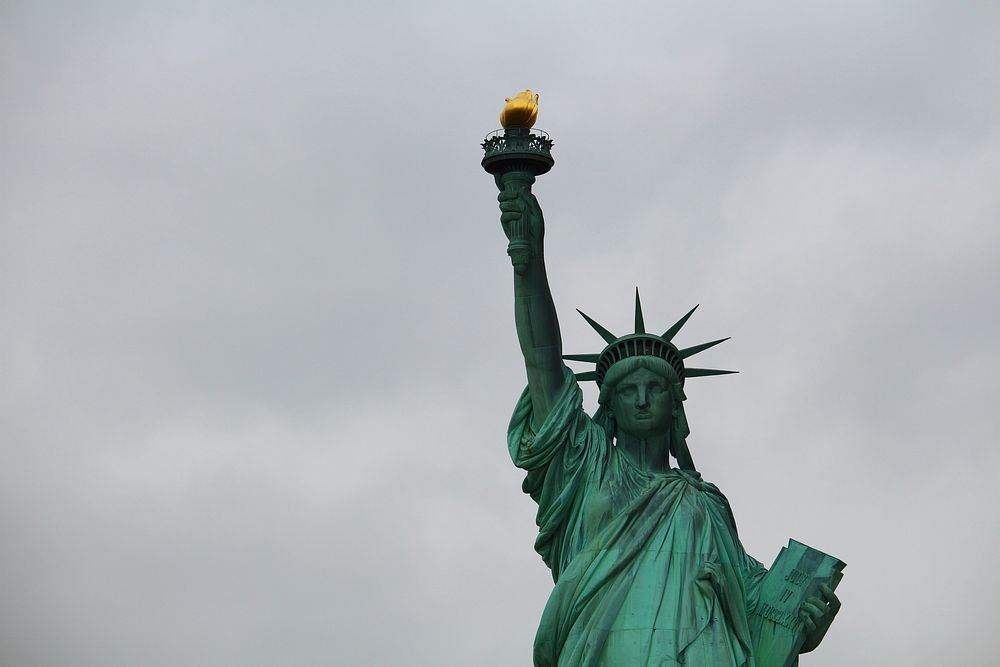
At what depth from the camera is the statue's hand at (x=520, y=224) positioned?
24.3 meters

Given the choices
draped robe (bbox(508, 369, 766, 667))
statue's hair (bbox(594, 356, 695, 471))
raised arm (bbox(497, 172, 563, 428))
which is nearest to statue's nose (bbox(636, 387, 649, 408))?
statue's hair (bbox(594, 356, 695, 471))

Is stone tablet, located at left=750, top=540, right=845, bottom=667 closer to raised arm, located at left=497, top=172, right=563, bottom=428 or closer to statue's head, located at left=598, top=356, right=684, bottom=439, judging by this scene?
statue's head, located at left=598, top=356, right=684, bottom=439

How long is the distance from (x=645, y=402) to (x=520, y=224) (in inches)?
98.8

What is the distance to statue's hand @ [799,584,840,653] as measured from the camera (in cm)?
2355

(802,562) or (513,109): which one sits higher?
(513,109)

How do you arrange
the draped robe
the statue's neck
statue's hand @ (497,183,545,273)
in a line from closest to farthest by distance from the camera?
the draped robe < statue's hand @ (497,183,545,273) < the statue's neck

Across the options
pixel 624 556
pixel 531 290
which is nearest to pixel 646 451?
pixel 624 556

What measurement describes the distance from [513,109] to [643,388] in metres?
3.53

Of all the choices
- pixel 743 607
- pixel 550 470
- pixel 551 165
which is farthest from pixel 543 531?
pixel 551 165

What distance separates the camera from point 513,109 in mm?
24484

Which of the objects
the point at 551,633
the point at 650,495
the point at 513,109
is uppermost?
the point at 513,109

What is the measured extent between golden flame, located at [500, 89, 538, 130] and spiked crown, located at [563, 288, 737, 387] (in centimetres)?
240

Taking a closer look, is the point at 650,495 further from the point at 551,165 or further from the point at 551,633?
the point at 551,165

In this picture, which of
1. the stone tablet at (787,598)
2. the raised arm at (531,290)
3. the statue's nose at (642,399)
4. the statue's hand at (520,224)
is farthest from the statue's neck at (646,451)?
the statue's hand at (520,224)
